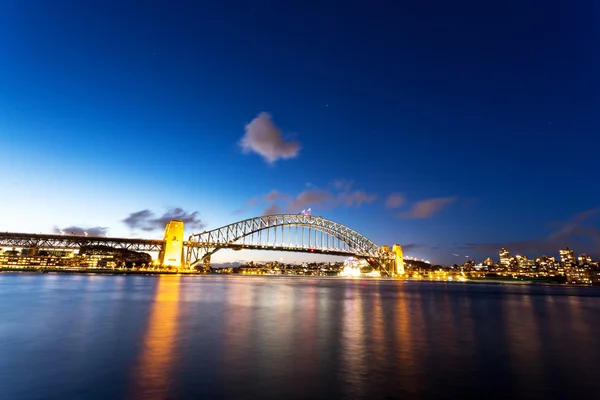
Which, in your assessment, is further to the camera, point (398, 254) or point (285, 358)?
point (398, 254)

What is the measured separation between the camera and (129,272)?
3664 inches

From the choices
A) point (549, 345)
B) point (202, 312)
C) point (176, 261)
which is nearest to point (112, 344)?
point (202, 312)

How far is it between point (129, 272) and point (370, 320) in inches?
3478

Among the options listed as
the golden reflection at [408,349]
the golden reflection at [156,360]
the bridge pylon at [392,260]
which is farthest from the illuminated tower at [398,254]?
the golden reflection at [156,360]

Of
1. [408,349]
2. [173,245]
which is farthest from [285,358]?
[173,245]

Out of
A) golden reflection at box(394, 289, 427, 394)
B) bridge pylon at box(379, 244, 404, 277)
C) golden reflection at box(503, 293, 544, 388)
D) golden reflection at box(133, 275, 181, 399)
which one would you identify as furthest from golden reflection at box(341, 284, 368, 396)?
bridge pylon at box(379, 244, 404, 277)

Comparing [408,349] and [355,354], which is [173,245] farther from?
[355,354]

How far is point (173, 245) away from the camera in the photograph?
8944 centimetres

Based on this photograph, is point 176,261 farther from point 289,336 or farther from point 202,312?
point 289,336

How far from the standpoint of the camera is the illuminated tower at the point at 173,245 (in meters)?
89.0

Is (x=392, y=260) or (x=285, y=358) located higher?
(x=392, y=260)

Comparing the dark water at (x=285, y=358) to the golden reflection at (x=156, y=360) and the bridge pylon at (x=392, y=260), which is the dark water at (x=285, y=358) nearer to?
the golden reflection at (x=156, y=360)

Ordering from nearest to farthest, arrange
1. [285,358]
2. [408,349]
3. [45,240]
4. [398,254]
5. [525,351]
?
[285,358]
[408,349]
[525,351]
[45,240]
[398,254]

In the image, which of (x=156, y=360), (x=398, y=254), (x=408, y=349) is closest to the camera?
(x=156, y=360)
